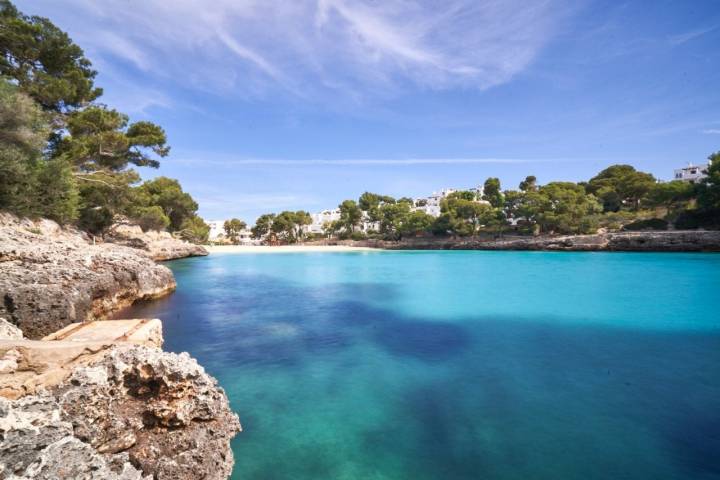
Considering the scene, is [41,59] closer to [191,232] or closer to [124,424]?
[124,424]

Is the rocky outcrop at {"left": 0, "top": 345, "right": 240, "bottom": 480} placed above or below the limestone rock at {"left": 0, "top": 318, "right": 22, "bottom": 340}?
below

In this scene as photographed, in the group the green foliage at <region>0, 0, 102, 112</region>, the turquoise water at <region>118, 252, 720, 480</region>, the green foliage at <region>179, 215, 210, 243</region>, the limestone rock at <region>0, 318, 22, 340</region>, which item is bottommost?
the turquoise water at <region>118, 252, 720, 480</region>

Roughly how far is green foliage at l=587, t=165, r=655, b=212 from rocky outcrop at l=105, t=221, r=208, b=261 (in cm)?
5225

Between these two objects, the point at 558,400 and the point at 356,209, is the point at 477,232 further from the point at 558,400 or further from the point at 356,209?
the point at 558,400

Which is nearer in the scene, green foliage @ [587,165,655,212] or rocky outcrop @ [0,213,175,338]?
rocky outcrop @ [0,213,175,338]

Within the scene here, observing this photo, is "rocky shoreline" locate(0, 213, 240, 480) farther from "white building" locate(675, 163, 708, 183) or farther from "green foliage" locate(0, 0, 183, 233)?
"white building" locate(675, 163, 708, 183)

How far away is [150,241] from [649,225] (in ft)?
161

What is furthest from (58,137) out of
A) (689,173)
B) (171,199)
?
(689,173)

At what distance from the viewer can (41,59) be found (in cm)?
1688

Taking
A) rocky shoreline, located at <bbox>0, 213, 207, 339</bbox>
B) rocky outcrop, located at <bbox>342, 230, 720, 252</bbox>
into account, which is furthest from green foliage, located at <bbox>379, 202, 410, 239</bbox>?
rocky shoreline, located at <bbox>0, 213, 207, 339</bbox>

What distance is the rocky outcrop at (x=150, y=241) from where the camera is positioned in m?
24.5

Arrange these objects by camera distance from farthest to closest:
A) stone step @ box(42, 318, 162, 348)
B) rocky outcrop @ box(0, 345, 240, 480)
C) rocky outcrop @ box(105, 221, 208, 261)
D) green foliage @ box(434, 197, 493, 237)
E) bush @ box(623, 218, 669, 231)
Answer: green foliage @ box(434, 197, 493, 237) < bush @ box(623, 218, 669, 231) < rocky outcrop @ box(105, 221, 208, 261) < stone step @ box(42, 318, 162, 348) < rocky outcrop @ box(0, 345, 240, 480)

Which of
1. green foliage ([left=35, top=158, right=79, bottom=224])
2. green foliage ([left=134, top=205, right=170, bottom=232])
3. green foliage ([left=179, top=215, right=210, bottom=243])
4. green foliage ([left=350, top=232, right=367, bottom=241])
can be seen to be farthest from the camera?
green foliage ([left=350, top=232, right=367, bottom=241])

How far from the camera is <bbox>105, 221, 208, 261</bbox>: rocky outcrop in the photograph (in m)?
24.5
